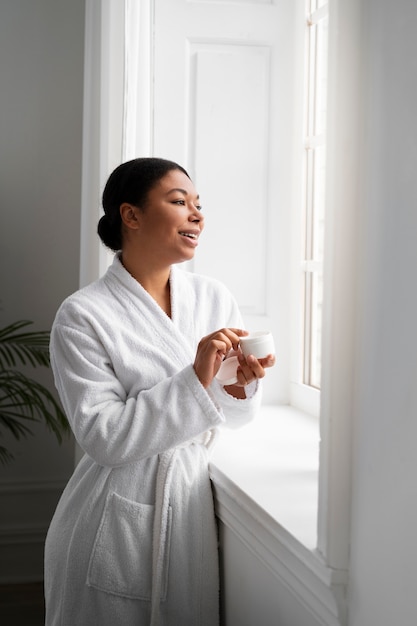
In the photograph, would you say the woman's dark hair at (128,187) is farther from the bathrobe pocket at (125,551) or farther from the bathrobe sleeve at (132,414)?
the bathrobe pocket at (125,551)

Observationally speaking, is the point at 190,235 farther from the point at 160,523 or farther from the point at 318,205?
the point at 318,205

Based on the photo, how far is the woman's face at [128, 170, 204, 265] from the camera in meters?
1.65

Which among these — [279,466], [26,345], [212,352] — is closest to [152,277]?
[212,352]

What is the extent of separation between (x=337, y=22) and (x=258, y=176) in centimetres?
154

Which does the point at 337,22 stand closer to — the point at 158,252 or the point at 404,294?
the point at 404,294

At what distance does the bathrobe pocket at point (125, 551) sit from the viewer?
1573 mm

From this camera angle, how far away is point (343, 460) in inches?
36.4

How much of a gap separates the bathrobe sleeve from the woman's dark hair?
34 cm

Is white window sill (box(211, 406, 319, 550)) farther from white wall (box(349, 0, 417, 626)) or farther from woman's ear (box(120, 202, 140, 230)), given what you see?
woman's ear (box(120, 202, 140, 230))

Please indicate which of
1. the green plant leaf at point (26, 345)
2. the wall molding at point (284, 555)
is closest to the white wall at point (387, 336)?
the wall molding at point (284, 555)

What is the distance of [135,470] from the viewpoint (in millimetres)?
1607

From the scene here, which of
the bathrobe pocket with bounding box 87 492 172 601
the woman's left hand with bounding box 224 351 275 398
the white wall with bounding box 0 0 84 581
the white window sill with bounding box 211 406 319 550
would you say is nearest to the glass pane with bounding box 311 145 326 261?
the white window sill with bounding box 211 406 319 550

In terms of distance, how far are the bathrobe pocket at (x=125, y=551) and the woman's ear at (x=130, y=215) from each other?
0.58 m

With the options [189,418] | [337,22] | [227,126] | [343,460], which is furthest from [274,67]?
[343,460]
